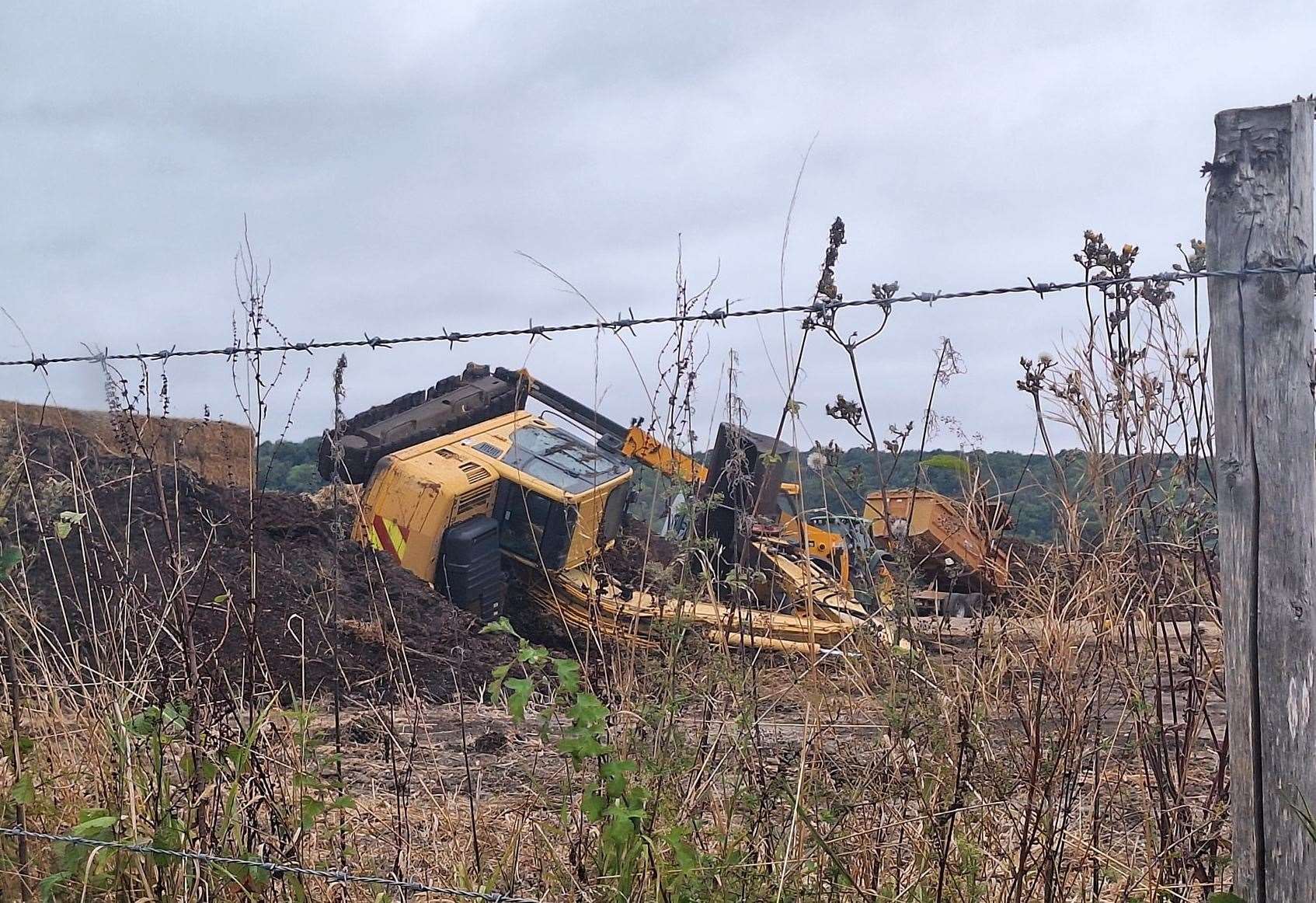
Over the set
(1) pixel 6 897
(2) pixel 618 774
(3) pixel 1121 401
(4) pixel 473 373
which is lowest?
(1) pixel 6 897

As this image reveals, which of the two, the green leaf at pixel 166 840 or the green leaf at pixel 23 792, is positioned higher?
the green leaf at pixel 23 792

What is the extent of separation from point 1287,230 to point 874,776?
164cm

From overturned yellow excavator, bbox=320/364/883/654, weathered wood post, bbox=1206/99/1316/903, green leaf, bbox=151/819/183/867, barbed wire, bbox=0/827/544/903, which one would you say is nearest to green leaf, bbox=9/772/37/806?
barbed wire, bbox=0/827/544/903

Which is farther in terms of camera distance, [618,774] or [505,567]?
[505,567]

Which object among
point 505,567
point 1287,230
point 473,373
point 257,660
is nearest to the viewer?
point 1287,230

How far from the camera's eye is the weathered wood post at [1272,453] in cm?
227

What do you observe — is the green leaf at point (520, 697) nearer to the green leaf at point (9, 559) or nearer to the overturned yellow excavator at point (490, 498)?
the green leaf at point (9, 559)

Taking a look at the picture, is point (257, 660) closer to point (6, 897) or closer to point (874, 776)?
point (6, 897)

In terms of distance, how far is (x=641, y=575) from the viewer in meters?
3.66

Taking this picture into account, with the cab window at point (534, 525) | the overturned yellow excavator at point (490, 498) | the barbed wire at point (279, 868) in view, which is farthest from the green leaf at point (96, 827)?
the cab window at point (534, 525)

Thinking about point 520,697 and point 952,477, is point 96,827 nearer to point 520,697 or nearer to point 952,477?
point 520,697

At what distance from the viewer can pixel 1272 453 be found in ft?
7.46

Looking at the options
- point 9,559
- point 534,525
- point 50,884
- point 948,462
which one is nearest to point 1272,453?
point 948,462

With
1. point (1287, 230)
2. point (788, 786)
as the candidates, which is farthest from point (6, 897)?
point (1287, 230)
